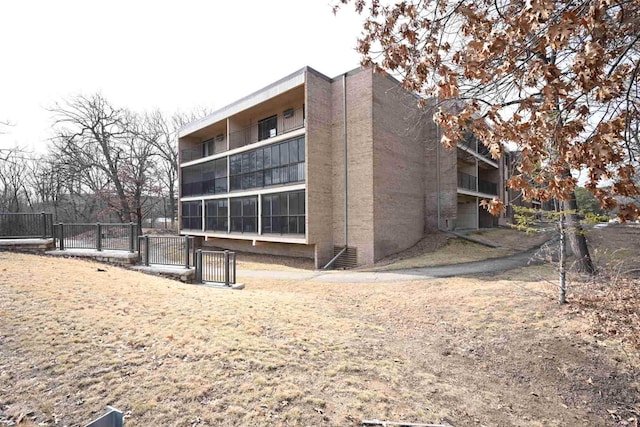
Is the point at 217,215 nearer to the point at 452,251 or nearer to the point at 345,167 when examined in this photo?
the point at 345,167

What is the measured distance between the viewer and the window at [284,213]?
17688mm

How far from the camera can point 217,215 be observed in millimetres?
24141

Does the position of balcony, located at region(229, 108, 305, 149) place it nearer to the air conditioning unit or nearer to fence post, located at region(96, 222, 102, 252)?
the air conditioning unit

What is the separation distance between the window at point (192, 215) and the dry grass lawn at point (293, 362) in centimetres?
1902

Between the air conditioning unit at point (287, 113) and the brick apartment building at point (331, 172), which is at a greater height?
the air conditioning unit at point (287, 113)

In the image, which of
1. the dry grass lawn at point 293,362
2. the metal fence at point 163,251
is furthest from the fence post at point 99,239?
the dry grass lawn at point 293,362

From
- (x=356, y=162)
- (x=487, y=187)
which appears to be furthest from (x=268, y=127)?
(x=487, y=187)

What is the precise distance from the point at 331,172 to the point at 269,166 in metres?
4.23

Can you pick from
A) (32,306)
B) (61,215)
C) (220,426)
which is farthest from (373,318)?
(61,215)

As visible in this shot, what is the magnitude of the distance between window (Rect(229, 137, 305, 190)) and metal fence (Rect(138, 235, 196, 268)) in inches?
322

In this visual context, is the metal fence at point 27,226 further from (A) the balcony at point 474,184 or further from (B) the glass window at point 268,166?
(A) the balcony at point 474,184

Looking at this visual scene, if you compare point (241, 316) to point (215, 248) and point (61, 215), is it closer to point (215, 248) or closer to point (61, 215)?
point (215, 248)

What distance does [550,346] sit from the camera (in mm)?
5141

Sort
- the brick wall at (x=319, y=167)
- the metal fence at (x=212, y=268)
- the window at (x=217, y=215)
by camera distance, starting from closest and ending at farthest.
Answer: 1. the metal fence at (x=212, y=268)
2. the brick wall at (x=319, y=167)
3. the window at (x=217, y=215)
